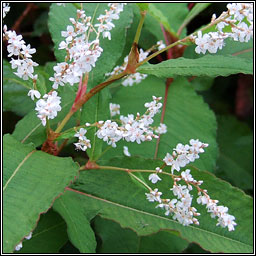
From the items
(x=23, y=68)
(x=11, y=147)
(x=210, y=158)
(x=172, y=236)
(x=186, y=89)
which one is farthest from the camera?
(x=186, y=89)

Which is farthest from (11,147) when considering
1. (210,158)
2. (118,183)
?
(210,158)

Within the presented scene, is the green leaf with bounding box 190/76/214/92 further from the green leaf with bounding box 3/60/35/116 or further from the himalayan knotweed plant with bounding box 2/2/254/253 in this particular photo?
the green leaf with bounding box 3/60/35/116

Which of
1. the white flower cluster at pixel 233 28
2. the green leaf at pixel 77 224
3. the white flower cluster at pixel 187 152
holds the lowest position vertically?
the green leaf at pixel 77 224

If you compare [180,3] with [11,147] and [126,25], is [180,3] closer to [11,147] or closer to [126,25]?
[126,25]

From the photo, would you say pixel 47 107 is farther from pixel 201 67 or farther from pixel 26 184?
pixel 201 67

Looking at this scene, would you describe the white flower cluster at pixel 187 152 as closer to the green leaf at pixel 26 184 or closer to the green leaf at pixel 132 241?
the green leaf at pixel 26 184

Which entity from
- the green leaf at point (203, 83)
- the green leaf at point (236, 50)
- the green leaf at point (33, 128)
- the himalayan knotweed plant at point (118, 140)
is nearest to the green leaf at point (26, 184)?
the himalayan knotweed plant at point (118, 140)

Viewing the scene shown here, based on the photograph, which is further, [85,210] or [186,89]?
[186,89]
